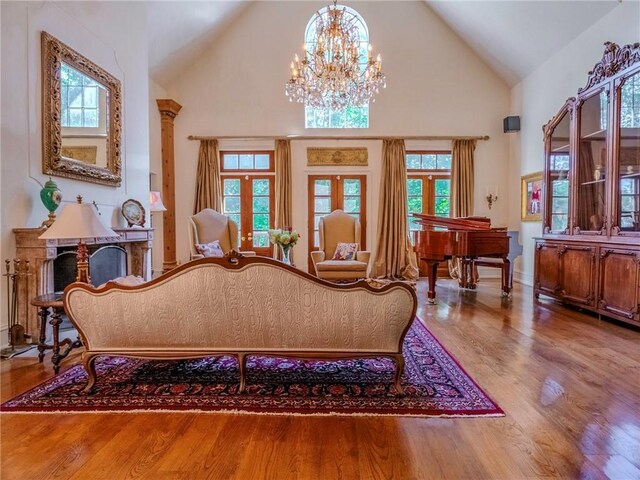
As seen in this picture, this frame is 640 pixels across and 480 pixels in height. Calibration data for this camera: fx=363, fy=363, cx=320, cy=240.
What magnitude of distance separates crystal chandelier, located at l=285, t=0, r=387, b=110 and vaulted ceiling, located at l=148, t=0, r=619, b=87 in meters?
2.31

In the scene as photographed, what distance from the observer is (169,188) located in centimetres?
702

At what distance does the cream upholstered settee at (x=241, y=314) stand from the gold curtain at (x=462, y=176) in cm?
531

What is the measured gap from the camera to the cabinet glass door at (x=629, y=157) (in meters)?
3.65

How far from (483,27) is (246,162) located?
4797 millimetres

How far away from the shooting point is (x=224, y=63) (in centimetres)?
702

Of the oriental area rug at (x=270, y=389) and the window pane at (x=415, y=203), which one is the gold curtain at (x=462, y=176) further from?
the oriental area rug at (x=270, y=389)

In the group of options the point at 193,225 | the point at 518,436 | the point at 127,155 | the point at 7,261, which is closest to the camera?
the point at 518,436

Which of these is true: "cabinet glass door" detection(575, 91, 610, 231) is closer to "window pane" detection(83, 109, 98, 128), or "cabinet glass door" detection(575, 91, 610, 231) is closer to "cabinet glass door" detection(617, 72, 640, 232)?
"cabinet glass door" detection(617, 72, 640, 232)

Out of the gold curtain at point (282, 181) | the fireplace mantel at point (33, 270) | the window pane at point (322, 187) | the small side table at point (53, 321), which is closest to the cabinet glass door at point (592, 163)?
the window pane at point (322, 187)

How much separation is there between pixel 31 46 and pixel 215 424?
3.58 meters

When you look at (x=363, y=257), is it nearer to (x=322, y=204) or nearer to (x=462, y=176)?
(x=322, y=204)

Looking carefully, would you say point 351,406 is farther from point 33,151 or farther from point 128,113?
point 128,113

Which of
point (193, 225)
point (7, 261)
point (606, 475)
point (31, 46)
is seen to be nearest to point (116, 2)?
point (31, 46)

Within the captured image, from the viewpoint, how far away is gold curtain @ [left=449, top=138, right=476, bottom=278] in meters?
6.99
